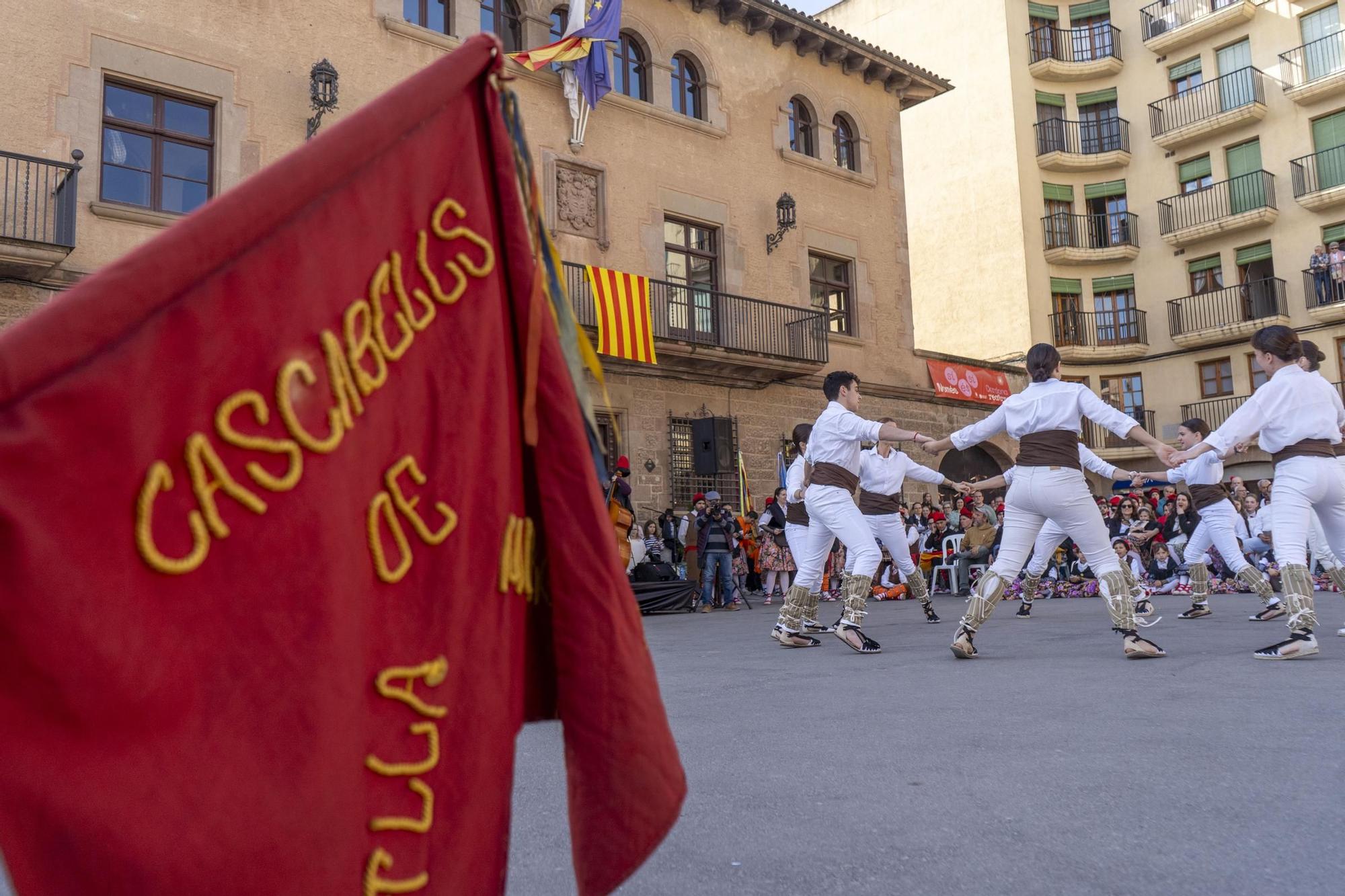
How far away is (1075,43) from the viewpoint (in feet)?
106

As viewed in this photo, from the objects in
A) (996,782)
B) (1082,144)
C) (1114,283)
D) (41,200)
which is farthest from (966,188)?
(996,782)

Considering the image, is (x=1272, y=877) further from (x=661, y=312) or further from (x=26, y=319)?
(x=661, y=312)

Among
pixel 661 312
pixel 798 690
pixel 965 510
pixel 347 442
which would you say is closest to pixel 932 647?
pixel 798 690

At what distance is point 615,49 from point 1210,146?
20228mm

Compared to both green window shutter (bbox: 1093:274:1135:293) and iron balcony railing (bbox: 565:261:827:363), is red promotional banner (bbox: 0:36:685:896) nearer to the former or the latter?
iron balcony railing (bbox: 565:261:827:363)

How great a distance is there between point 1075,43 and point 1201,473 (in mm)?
27012

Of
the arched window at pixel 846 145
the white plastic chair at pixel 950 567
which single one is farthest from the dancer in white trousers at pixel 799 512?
the arched window at pixel 846 145

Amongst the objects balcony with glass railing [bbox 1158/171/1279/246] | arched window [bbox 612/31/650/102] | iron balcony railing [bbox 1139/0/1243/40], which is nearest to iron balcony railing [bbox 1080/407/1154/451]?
balcony with glass railing [bbox 1158/171/1279/246]

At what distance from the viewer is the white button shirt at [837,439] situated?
7.56m

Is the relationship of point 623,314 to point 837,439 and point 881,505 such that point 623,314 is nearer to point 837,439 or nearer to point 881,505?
point 881,505

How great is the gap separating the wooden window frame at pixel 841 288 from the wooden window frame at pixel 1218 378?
14.1m

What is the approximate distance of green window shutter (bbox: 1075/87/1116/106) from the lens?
3186 centimetres

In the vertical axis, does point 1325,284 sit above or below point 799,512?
above

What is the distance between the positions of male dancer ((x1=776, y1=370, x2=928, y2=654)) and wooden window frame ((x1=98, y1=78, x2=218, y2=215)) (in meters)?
10.0
